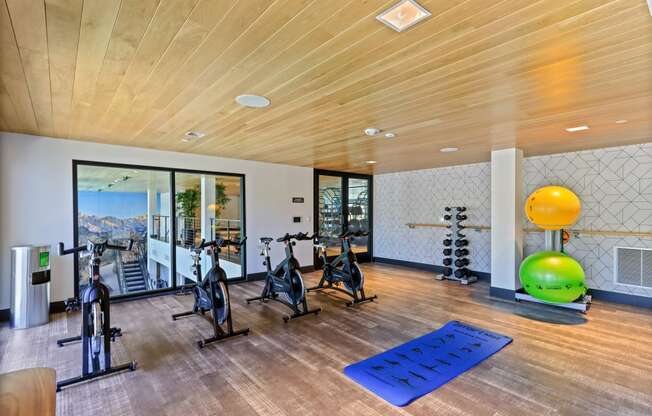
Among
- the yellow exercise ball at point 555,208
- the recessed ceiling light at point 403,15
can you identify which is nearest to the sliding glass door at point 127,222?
the recessed ceiling light at point 403,15

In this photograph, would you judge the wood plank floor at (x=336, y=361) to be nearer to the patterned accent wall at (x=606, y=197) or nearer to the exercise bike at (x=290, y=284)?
the exercise bike at (x=290, y=284)

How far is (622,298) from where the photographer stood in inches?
195

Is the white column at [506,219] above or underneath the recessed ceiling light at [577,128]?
underneath

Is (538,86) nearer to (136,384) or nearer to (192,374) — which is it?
(192,374)

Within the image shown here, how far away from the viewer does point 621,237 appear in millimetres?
5016

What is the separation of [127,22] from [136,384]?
2758mm

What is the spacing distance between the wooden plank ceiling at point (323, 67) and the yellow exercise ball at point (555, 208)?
0.86 m

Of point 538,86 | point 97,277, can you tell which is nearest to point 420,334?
point 538,86

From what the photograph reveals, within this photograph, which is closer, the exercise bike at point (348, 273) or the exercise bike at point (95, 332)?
the exercise bike at point (95, 332)

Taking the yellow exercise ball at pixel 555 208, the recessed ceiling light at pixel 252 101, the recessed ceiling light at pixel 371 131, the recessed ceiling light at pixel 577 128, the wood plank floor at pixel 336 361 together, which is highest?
the recessed ceiling light at pixel 252 101

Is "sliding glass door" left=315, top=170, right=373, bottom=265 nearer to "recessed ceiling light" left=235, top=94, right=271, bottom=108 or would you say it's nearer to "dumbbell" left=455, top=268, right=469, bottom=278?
"dumbbell" left=455, top=268, right=469, bottom=278

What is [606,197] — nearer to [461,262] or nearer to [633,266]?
[633,266]

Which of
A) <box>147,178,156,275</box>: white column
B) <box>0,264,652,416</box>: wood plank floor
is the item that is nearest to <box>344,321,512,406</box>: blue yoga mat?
<box>0,264,652,416</box>: wood plank floor

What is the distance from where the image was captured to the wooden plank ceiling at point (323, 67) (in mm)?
1655
